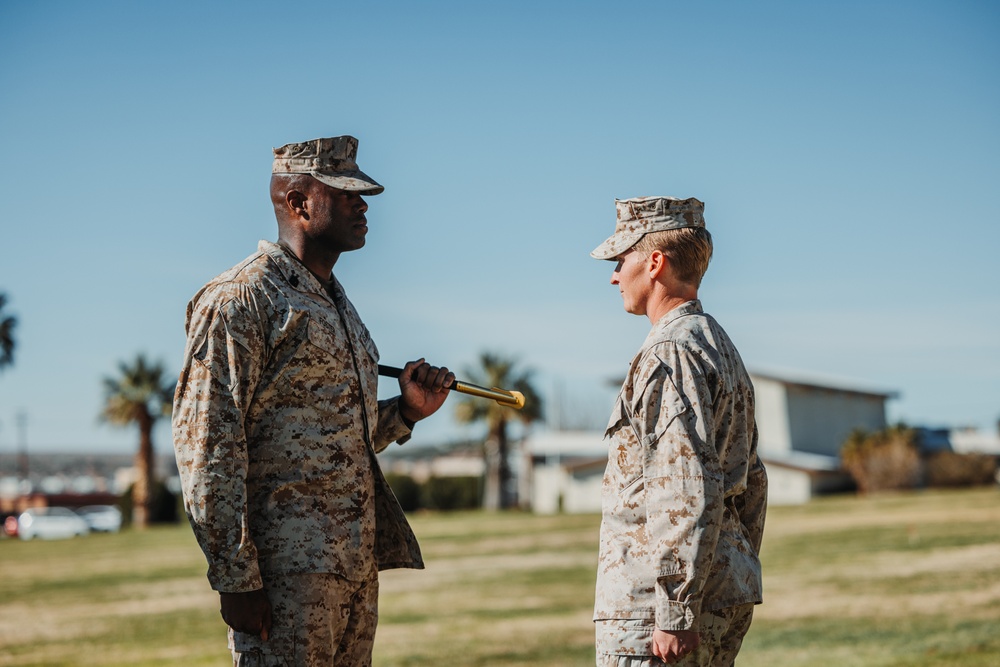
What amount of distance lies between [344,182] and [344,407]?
0.83 m

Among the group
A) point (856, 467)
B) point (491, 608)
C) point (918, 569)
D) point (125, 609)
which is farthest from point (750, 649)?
point (856, 467)

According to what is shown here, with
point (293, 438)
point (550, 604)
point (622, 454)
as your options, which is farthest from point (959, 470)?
point (293, 438)

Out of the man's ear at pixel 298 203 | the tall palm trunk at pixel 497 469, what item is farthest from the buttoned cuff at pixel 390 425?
the tall palm trunk at pixel 497 469

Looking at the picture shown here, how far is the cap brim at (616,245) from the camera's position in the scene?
13.1 feet

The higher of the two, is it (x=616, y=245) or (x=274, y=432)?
(x=616, y=245)

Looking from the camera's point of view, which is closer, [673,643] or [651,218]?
[673,643]

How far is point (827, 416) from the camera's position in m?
60.4

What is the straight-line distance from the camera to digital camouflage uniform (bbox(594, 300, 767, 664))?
3.55m

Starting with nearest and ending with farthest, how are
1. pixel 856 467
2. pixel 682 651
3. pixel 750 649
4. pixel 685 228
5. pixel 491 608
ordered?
pixel 682 651 → pixel 685 228 → pixel 750 649 → pixel 491 608 → pixel 856 467

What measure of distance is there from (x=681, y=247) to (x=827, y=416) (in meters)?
59.1

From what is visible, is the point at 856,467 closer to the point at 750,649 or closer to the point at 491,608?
the point at 491,608

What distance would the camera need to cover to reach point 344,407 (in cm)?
405

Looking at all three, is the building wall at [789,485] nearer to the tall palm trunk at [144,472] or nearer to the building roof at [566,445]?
the building roof at [566,445]

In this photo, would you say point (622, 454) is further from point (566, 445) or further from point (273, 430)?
point (566, 445)
